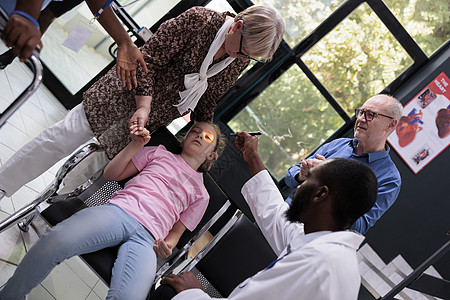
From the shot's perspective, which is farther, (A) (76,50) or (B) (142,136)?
(A) (76,50)

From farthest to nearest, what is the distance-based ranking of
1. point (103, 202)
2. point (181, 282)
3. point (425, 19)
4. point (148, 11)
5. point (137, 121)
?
1. point (148, 11)
2. point (425, 19)
3. point (103, 202)
4. point (137, 121)
5. point (181, 282)

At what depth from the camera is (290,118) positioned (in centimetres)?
388

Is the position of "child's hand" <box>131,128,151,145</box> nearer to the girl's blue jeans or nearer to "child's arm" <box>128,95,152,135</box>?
"child's arm" <box>128,95,152,135</box>

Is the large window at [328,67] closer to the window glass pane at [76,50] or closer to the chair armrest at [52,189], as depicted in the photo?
the window glass pane at [76,50]

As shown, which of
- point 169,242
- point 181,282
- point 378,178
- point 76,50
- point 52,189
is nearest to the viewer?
point 181,282

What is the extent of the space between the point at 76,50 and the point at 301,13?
216cm

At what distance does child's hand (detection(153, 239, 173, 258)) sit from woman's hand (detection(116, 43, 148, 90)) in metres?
0.77

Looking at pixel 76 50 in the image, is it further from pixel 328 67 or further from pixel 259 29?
pixel 259 29

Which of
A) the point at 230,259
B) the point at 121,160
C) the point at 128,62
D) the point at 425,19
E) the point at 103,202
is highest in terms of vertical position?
the point at 128,62

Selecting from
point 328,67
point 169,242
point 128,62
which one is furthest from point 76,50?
point 169,242

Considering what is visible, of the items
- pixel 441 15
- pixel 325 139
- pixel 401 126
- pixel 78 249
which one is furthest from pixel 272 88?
pixel 78 249

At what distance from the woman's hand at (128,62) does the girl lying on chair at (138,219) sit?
0.26 metres

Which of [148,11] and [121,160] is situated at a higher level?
[148,11]

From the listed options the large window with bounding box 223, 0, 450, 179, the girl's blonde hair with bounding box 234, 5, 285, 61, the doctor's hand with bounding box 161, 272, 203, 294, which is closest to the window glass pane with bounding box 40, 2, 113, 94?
the large window with bounding box 223, 0, 450, 179
